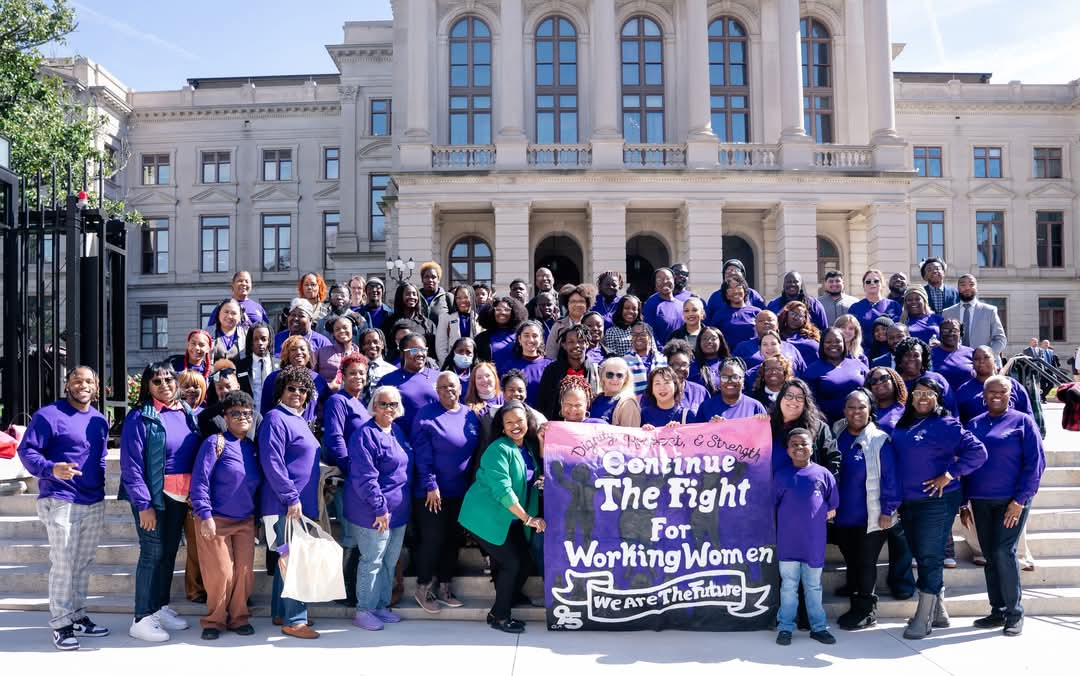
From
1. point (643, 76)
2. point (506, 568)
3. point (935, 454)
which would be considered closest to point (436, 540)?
point (506, 568)

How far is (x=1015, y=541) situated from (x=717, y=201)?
25.2 m

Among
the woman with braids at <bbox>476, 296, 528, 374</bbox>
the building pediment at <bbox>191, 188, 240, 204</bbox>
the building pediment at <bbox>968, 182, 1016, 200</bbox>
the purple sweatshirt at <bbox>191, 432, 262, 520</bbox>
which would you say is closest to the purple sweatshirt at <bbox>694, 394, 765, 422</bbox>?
the woman with braids at <bbox>476, 296, 528, 374</bbox>

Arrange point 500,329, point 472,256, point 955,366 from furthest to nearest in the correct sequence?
point 472,256 < point 500,329 < point 955,366

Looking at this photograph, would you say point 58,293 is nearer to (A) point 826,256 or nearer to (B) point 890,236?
(B) point 890,236

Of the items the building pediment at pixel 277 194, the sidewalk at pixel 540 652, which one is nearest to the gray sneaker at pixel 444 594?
the sidewalk at pixel 540 652

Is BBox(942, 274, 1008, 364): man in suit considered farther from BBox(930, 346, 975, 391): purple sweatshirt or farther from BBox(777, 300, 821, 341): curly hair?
BBox(777, 300, 821, 341): curly hair

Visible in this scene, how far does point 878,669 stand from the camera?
6.05 metres

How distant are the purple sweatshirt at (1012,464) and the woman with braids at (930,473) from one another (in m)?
0.19

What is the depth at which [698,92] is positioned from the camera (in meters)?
32.2

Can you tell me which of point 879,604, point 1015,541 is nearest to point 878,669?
point 879,604

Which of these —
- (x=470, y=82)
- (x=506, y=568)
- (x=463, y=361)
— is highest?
(x=470, y=82)

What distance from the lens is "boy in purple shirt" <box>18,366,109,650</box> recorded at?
6.53 meters

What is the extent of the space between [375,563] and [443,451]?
105 centimetres

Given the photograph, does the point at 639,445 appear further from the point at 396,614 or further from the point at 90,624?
the point at 90,624
